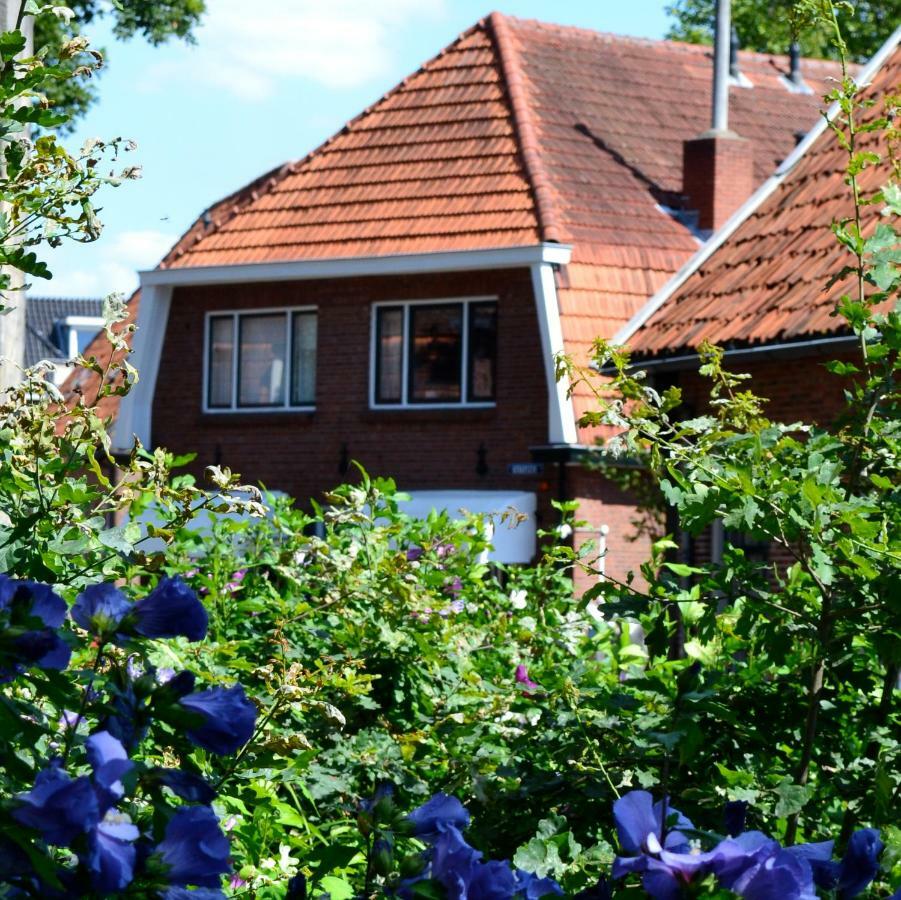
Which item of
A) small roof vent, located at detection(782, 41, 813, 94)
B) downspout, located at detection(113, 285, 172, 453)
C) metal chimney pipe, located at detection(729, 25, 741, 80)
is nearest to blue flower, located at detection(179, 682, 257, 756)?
downspout, located at detection(113, 285, 172, 453)

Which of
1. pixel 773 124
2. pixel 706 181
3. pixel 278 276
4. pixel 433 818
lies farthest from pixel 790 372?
pixel 433 818

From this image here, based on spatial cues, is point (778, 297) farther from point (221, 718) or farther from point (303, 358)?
point (221, 718)

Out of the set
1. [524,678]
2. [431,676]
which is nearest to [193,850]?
[431,676]

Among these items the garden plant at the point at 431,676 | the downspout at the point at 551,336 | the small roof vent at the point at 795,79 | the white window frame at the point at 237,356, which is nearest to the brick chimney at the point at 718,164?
the downspout at the point at 551,336

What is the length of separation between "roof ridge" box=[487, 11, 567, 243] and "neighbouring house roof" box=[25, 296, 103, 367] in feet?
104

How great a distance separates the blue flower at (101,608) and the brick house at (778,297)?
41.1 ft

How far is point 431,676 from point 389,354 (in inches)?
718

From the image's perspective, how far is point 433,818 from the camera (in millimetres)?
2119

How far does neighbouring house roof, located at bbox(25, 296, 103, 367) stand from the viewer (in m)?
54.8

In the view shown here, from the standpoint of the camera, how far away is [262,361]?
24.3 m

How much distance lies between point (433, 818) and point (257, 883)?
5.89 feet

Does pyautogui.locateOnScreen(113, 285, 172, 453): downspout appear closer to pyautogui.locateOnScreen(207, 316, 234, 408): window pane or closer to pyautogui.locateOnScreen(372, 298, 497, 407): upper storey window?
pyautogui.locateOnScreen(207, 316, 234, 408): window pane

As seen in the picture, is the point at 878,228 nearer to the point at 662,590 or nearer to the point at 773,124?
the point at 662,590

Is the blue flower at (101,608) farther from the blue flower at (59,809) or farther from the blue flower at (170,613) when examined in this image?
the blue flower at (59,809)
